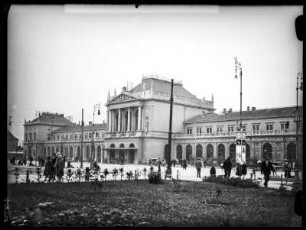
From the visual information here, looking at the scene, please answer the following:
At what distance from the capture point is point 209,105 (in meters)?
55.4

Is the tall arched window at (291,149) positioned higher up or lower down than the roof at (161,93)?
lower down

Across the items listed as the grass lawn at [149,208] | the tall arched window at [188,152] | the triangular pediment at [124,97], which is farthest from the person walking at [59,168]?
the triangular pediment at [124,97]

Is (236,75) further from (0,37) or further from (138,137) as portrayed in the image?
(138,137)

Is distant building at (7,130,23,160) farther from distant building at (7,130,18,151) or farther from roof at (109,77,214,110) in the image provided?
roof at (109,77,214,110)

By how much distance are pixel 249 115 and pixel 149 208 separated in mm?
36442

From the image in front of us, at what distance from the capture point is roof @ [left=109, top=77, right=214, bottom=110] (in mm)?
49059

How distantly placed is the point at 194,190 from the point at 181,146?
37.0 meters

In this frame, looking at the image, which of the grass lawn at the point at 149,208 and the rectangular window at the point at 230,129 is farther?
the rectangular window at the point at 230,129

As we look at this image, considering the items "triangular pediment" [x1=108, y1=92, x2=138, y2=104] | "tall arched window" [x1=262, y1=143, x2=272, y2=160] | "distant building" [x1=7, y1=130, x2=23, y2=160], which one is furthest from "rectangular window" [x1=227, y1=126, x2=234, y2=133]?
"distant building" [x1=7, y1=130, x2=23, y2=160]

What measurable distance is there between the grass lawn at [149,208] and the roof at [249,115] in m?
25.8

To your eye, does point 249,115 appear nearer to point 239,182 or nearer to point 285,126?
point 285,126

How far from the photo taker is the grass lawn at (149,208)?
26.9 ft

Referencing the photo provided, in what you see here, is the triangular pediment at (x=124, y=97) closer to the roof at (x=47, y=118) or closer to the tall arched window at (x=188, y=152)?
the tall arched window at (x=188, y=152)

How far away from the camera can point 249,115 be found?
45.1 metres
